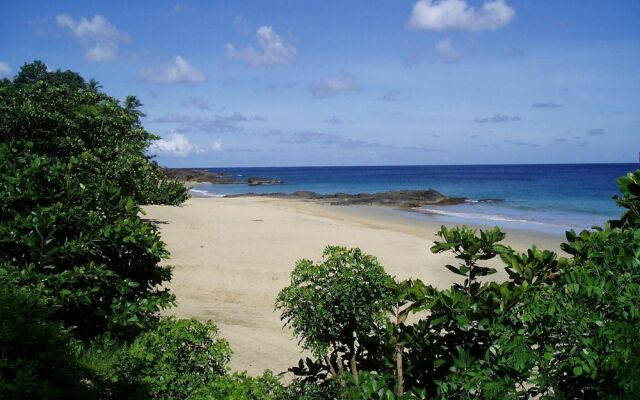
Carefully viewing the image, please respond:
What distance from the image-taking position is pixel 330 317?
445cm

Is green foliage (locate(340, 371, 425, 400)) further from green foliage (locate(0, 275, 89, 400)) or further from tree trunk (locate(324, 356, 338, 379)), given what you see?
green foliage (locate(0, 275, 89, 400))

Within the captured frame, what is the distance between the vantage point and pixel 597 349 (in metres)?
3.08

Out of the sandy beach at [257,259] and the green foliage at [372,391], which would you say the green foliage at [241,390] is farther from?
the sandy beach at [257,259]

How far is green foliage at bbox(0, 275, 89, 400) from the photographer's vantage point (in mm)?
3541

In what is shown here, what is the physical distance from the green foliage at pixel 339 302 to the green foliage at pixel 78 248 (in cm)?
192

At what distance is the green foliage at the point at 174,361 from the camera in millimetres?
4656

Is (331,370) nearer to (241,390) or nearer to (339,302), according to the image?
(339,302)

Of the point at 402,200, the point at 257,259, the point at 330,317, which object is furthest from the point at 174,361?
the point at 402,200

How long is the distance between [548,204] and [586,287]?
145 feet

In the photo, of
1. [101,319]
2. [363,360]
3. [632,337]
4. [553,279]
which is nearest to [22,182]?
[101,319]

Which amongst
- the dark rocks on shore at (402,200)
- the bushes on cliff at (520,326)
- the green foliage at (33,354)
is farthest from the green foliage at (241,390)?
the dark rocks on shore at (402,200)

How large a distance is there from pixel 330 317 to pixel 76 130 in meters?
9.96

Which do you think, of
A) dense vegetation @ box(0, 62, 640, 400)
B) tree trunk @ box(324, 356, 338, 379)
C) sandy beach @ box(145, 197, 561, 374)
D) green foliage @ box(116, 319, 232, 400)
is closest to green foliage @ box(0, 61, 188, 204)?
sandy beach @ box(145, 197, 561, 374)

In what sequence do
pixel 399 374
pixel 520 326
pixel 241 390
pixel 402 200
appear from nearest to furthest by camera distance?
pixel 520 326 → pixel 399 374 → pixel 241 390 → pixel 402 200
